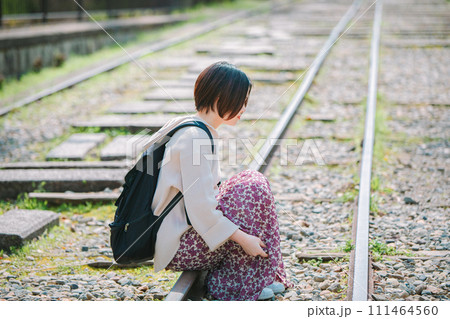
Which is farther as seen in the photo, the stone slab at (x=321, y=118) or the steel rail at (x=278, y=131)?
the stone slab at (x=321, y=118)

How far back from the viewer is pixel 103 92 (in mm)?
8164

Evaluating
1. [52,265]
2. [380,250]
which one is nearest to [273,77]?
[380,250]

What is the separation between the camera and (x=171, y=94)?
24.9ft

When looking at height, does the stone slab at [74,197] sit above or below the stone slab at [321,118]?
below

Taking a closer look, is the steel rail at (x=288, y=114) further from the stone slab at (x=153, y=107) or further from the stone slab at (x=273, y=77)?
the stone slab at (x=153, y=107)

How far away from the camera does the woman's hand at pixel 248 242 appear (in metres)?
2.76

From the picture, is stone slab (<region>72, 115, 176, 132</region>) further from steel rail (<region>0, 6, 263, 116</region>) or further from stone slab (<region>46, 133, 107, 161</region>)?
steel rail (<region>0, 6, 263, 116</region>)

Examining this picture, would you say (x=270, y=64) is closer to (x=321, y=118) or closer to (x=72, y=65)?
(x=321, y=118)

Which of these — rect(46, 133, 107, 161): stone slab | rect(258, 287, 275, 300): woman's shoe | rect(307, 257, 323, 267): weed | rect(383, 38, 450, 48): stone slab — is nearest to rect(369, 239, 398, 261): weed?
rect(307, 257, 323, 267): weed

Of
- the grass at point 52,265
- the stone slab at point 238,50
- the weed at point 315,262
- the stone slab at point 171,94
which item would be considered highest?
the stone slab at point 238,50

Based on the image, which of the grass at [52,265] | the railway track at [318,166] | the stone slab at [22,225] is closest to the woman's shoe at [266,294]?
the railway track at [318,166]

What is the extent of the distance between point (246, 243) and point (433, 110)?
193 inches

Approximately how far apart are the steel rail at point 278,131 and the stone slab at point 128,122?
1.27 meters
